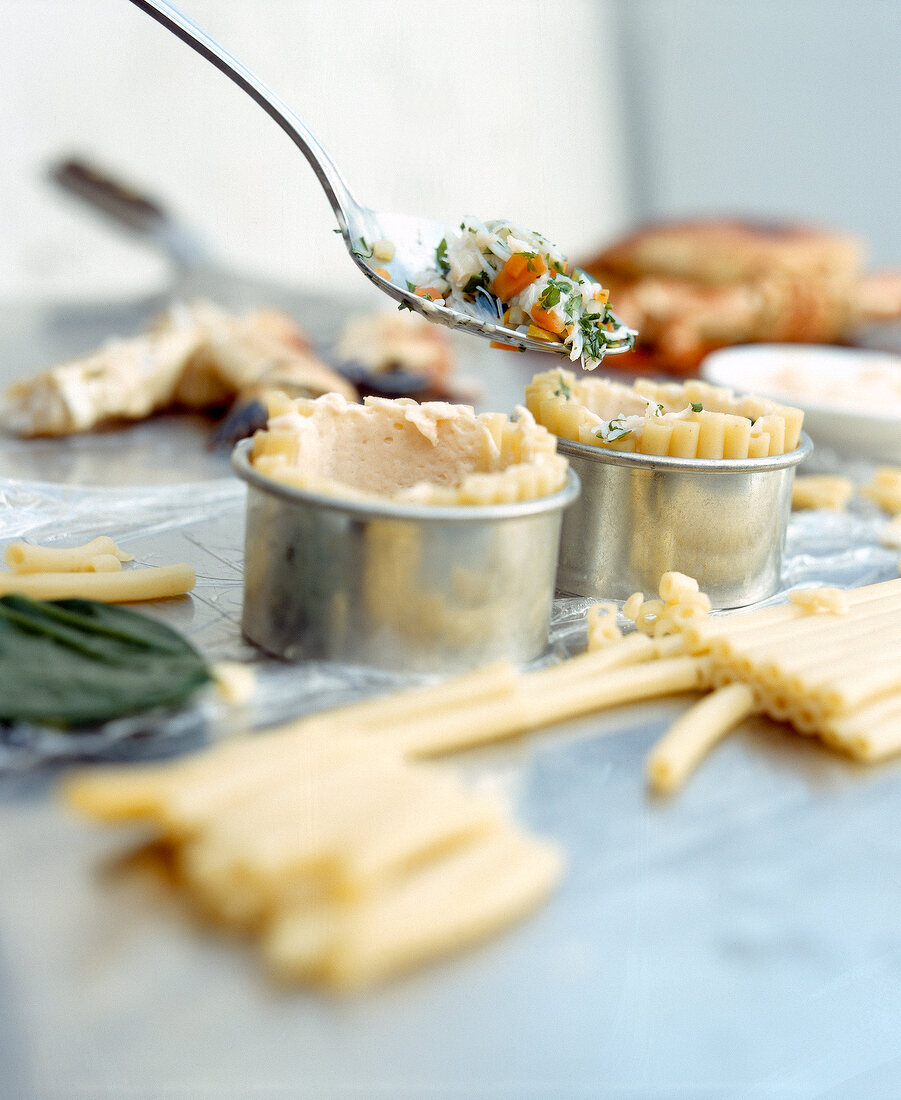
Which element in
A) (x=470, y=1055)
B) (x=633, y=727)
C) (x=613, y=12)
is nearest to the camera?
(x=470, y=1055)

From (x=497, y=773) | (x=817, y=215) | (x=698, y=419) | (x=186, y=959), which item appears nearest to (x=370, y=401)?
(x=698, y=419)

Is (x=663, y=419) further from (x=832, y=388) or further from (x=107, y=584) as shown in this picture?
(x=832, y=388)

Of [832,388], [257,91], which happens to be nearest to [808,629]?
[257,91]

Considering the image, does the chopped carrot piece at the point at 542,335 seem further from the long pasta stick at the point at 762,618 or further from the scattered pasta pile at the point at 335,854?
the scattered pasta pile at the point at 335,854

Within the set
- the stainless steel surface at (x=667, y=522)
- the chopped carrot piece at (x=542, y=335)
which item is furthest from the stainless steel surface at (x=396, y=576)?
the chopped carrot piece at (x=542, y=335)

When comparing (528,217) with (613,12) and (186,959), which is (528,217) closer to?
(613,12)

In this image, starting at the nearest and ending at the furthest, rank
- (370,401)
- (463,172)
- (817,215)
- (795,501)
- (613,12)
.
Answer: (370,401) < (795,501) < (463,172) < (613,12) < (817,215)

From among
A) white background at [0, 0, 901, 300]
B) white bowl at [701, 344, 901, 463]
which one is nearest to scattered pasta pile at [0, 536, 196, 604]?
white bowl at [701, 344, 901, 463]
